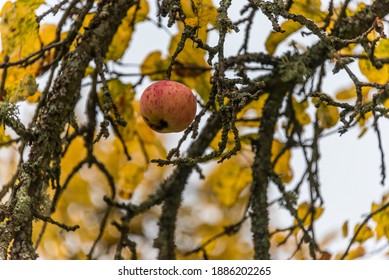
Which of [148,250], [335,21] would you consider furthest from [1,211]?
[148,250]

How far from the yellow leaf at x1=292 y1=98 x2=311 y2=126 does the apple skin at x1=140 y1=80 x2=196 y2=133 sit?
83 centimetres

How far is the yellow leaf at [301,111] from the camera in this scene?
2.49 m

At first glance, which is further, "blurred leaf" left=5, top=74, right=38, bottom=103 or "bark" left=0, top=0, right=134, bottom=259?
"blurred leaf" left=5, top=74, right=38, bottom=103

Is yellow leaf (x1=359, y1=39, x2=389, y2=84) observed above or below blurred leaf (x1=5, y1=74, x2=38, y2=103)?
above

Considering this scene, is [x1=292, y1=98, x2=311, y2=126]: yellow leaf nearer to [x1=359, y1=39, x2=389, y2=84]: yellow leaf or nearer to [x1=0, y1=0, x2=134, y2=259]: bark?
[x1=359, y1=39, x2=389, y2=84]: yellow leaf

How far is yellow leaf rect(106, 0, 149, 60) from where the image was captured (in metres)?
2.37

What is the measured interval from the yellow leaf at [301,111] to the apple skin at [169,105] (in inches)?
32.8

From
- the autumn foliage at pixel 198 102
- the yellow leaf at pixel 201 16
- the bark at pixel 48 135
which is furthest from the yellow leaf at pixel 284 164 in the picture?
the yellow leaf at pixel 201 16

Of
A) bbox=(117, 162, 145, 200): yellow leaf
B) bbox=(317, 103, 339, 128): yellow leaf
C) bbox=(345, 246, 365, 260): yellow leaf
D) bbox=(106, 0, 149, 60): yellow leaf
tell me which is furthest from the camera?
bbox=(117, 162, 145, 200): yellow leaf

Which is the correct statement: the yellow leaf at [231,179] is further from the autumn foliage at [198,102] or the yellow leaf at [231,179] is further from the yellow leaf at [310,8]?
the yellow leaf at [310,8]

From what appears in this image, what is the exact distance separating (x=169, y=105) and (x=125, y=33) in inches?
30.3

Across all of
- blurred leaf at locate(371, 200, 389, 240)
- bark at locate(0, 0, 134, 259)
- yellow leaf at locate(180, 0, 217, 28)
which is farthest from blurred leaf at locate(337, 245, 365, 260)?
yellow leaf at locate(180, 0, 217, 28)

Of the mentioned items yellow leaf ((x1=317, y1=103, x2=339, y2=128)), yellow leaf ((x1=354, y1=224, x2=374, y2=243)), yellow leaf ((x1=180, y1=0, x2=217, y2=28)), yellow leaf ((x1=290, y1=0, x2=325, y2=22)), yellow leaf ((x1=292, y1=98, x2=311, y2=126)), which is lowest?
yellow leaf ((x1=180, y1=0, x2=217, y2=28))
